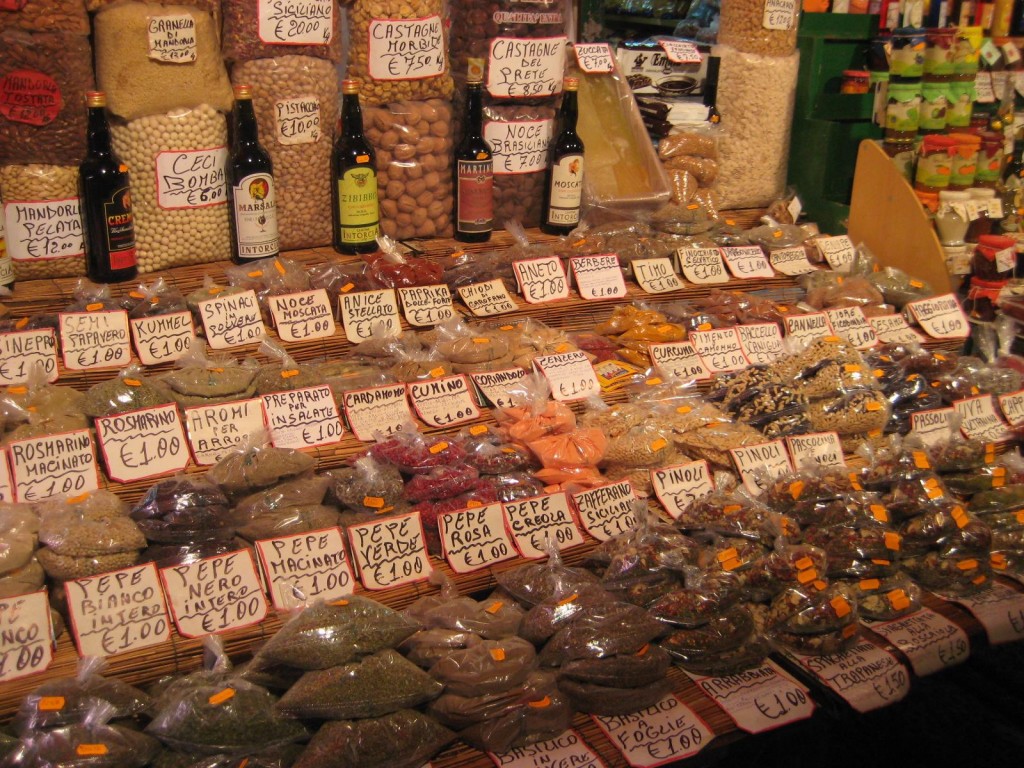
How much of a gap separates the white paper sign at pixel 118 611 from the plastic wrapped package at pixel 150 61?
3.43 feet

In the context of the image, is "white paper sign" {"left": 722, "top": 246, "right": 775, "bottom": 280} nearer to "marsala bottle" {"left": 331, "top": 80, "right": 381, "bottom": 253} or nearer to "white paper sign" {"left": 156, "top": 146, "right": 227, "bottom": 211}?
"marsala bottle" {"left": 331, "top": 80, "right": 381, "bottom": 253}

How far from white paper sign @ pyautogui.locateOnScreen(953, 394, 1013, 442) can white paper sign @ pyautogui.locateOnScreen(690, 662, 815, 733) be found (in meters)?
1.07

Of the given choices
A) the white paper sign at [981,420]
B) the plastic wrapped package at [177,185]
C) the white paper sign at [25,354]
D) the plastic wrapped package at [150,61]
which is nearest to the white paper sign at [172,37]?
the plastic wrapped package at [150,61]

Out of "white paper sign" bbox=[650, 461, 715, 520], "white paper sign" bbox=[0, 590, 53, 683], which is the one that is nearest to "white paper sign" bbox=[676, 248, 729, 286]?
"white paper sign" bbox=[650, 461, 715, 520]

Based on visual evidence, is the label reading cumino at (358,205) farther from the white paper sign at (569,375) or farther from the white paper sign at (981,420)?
the white paper sign at (981,420)

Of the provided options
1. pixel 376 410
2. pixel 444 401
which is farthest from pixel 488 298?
pixel 376 410

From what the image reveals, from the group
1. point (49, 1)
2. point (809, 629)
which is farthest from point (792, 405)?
point (49, 1)

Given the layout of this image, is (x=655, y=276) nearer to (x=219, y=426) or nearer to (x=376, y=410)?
(x=376, y=410)

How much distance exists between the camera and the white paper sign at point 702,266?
2662 mm

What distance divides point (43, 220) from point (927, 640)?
1982 mm

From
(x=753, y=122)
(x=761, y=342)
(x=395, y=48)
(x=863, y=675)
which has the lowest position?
(x=863, y=675)

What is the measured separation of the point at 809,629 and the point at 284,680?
87 centimetres

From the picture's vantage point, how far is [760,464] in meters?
2.00

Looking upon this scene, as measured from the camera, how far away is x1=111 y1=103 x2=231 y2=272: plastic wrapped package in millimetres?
2135
